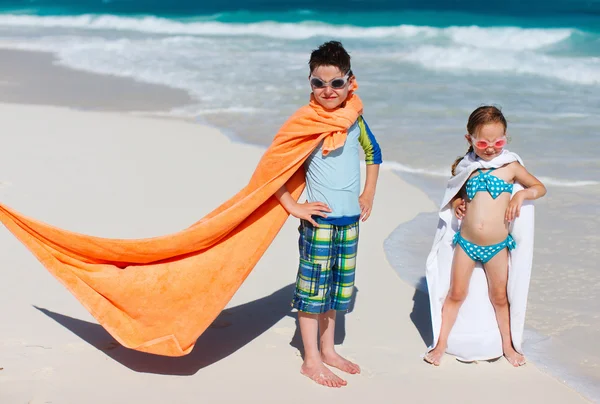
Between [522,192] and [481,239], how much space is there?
0.30m

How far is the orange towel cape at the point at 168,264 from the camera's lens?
3.84 meters

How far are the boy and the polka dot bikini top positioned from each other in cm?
52

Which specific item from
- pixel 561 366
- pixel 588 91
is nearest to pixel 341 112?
pixel 561 366

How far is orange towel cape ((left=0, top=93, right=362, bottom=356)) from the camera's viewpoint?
384 cm

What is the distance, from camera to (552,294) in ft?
16.6

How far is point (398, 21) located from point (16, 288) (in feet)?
75.7

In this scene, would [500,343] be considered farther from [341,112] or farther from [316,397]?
[341,112]

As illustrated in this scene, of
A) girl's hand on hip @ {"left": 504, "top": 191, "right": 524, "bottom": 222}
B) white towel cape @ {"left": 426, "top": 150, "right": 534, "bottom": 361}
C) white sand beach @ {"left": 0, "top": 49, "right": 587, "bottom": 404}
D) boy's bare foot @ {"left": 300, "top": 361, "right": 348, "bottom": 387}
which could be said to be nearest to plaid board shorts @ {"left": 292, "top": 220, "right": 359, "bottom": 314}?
boy's bare foot @ {"left": 300, "top": 361, "right": 348, "bottom": 387}

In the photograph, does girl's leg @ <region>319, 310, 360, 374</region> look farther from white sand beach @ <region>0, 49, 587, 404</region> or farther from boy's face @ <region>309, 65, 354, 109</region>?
boy's face @ <region>309, 65, 354, 109</region>

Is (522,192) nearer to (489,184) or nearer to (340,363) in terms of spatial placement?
(489,184)

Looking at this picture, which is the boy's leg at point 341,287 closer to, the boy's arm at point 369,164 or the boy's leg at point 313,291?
the boy's leg at point 313,291

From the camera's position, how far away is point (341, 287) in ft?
13.2

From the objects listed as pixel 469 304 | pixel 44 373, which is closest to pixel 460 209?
pixel 469 304

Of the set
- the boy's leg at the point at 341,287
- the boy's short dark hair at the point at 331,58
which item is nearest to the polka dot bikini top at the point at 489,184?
the boy's leg at the point at 341,287
